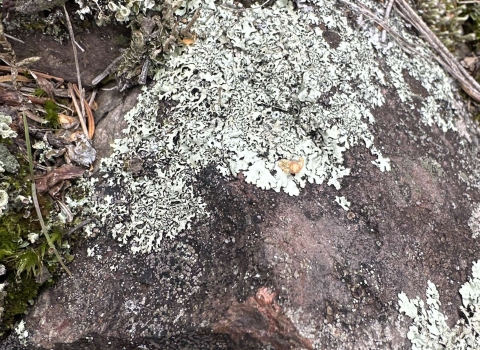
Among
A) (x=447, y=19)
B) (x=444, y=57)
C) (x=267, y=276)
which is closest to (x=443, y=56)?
(x=444, y=57)

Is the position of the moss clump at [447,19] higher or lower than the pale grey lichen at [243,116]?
higher

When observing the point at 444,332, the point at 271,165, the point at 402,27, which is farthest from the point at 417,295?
the point at 402,27

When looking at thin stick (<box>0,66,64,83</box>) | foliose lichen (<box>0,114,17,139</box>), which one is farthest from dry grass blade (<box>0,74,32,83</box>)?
foliose lichen (<box>0,114,17,139</box>)

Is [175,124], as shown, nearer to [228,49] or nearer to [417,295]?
[228,49]

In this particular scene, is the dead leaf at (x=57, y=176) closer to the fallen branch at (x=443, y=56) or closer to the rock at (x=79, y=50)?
the rock at (x=79, y=50)

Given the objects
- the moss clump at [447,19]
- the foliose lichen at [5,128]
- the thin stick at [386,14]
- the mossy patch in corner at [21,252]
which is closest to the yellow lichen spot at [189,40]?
the foliose lichen at [5,128]

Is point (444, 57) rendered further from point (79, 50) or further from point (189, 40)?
point (79, 50)

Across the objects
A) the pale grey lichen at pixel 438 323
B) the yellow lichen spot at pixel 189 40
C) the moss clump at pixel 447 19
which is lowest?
the pale grey lichen at pixel 438 323
